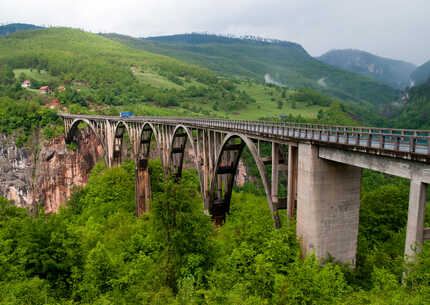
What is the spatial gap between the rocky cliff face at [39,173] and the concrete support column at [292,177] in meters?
72.3

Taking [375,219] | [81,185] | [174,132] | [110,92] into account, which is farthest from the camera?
[110,92]

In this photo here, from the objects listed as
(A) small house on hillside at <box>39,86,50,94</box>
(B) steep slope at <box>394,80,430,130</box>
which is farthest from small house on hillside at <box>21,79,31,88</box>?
(B) steep slope at <box>394,80,430,130</box>

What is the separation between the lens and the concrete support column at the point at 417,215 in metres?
12.7

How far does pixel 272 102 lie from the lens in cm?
17588

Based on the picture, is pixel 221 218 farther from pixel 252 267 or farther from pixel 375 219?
pixel 252 267

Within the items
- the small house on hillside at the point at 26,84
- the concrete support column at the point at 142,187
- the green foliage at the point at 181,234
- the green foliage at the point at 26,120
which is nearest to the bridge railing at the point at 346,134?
the green foliage at the point at 181,234

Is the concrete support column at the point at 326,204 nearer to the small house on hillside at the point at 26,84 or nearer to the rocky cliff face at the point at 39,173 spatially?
the rocky cliff face at the point at 39,173

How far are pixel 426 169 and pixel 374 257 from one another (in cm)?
1083

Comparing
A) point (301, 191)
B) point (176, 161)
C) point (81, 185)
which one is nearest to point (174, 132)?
point (176, 161)

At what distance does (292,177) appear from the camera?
21.5 m

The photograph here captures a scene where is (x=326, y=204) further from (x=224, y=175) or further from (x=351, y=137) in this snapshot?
(x=224, y=175)

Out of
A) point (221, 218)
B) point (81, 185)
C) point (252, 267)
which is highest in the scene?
point (252, 267)

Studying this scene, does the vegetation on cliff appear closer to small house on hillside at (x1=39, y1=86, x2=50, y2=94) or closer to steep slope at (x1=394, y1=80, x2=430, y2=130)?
small house on hillside at (x1=39, y1=86, x2=50, y2=94)

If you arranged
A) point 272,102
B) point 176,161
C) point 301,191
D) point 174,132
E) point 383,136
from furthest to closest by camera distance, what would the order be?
point 272,102
point 176,161
point 174,132
point 301,191
point 383,136
